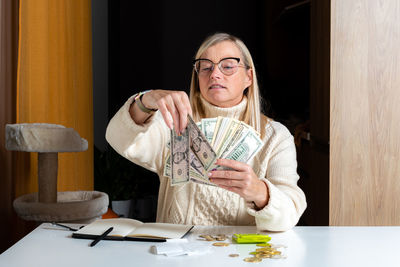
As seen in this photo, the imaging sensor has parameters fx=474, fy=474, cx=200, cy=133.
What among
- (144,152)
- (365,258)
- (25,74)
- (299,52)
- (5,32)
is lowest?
(365,258)

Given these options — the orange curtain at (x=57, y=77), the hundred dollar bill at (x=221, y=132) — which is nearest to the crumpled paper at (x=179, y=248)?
the hundred dollar bill at (x=221, y=132)

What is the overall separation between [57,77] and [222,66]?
124 centimetres

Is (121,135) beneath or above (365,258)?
above

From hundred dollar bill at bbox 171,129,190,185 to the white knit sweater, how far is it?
0.56 ft

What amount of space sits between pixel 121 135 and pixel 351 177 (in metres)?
1.58

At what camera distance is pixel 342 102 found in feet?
8.89

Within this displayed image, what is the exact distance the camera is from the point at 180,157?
1.49m

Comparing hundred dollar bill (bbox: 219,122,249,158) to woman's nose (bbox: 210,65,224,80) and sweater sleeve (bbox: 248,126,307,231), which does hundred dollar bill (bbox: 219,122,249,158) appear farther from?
woman's nose (bbox: 210,65,224,80)

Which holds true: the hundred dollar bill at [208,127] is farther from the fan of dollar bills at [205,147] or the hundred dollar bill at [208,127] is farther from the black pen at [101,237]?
the black pen at [101,237]

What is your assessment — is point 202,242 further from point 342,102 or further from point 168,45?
point 168,45

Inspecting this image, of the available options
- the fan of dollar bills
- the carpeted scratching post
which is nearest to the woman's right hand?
the fan of dollar bills

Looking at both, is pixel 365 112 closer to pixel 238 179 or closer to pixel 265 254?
pixel 238 179

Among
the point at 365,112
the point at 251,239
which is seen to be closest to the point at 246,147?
the point at 251,239

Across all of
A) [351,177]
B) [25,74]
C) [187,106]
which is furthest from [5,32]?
[351,177]
